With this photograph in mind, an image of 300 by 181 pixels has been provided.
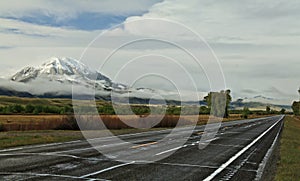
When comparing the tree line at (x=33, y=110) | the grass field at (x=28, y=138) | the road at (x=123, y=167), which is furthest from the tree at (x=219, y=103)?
the road at (x=123, y=167)

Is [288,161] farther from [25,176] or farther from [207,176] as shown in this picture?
[25,176]

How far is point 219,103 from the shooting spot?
134m

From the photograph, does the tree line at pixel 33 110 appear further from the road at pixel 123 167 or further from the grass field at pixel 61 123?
the road at pixel 123 167

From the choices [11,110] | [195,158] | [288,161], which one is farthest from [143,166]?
[11,110]

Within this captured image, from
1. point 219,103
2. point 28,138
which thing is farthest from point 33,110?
point 219,103

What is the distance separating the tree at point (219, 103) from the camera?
127 m

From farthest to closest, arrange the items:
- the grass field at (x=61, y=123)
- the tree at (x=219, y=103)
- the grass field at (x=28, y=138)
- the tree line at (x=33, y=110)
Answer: the tree at (x=219, y=103) → the tree line at (x=33, y=110) → the grass field at (x=61, y=123) → the grass field at (x=28, y=138)

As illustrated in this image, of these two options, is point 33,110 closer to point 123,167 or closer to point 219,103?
point 219,103

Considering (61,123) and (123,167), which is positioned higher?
(61,123)

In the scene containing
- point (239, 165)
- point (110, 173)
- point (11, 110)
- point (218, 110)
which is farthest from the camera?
point (218, 110)

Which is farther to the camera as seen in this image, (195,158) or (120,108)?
(120,108)

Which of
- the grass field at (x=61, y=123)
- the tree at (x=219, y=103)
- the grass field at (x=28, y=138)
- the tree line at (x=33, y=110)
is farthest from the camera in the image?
the tree at (x=219, y=103)

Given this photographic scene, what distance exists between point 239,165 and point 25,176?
7486mm

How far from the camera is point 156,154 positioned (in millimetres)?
16031
